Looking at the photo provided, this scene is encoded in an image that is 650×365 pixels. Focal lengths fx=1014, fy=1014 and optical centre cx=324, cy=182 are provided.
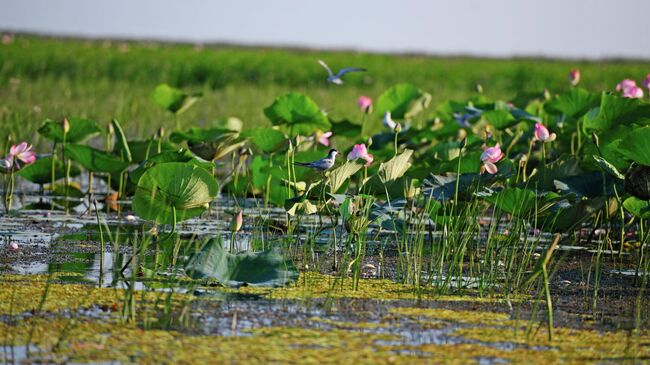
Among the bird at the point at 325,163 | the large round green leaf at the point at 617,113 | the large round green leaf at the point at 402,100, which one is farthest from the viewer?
the large round green leaf at the point at 402,100

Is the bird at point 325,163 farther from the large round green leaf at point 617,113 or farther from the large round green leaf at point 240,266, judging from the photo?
the large round green leaf at point 617,113

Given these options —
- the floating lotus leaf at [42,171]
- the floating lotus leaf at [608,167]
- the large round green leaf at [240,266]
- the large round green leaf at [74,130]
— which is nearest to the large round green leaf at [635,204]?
the floating lotus leaf at [608,167]

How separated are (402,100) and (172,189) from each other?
3.03 metres

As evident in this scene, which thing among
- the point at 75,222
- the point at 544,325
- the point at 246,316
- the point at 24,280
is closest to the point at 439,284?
the point at 544,325

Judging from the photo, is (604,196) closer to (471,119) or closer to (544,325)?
(544,325)

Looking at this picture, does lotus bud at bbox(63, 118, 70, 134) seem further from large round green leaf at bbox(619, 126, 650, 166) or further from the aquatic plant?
large round green leaf at bbox(619, 126, 650, 166)

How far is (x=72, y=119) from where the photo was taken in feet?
17.9

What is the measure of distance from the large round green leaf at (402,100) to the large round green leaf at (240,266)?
10.4 ft

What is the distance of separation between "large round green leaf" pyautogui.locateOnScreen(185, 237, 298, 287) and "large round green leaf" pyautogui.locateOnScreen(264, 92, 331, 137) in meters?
1.94

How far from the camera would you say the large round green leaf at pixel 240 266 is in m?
3.42

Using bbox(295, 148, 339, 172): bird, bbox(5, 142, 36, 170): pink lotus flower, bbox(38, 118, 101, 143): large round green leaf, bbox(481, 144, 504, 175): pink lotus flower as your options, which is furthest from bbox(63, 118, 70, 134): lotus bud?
bbox(481, 144, 504, 175): pink lotus flower

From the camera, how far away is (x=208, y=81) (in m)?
15.3

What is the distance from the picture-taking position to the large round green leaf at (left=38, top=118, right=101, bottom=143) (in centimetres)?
543

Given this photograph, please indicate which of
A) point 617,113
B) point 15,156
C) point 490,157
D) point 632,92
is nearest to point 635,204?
point 490,157
